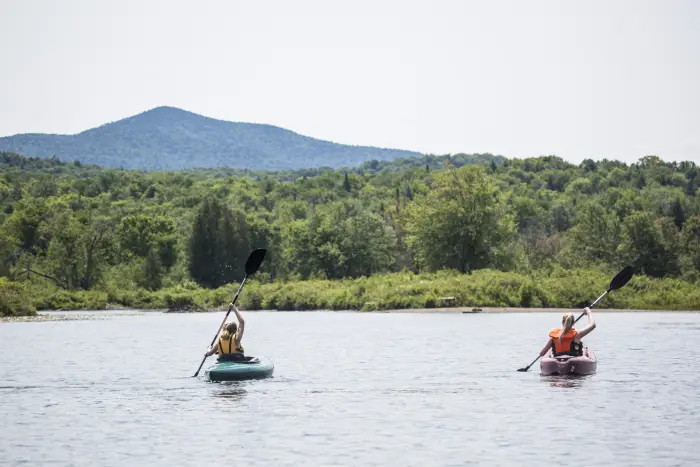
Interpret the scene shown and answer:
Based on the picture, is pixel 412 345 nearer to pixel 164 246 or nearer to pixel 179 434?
pixel 179 434

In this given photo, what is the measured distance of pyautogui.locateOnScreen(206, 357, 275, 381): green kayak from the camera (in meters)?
31.0

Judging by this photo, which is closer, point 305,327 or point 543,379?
point 543,379

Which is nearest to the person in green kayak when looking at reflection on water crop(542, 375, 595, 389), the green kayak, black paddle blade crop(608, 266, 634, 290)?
the green kayak

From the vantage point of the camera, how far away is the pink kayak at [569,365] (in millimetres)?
31359

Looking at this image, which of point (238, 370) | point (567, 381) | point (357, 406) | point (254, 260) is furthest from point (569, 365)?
point (254, 260)

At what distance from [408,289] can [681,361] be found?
48452 mm

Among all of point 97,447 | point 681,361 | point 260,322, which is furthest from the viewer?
point 260,322

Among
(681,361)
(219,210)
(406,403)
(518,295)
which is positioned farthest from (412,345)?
(219,210)

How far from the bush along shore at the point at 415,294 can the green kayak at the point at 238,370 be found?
1835 inches

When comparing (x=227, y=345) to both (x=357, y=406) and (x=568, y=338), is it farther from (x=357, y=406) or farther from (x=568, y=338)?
(x=568, y=338)

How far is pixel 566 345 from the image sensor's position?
104ft

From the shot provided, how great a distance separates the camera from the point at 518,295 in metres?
82.8

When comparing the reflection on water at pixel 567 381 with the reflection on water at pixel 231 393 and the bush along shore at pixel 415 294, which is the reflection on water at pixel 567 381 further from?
the bush along shore at pixel 415 294

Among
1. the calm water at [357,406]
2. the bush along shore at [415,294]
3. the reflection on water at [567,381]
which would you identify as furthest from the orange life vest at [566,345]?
the bush along shore at [415,294]
